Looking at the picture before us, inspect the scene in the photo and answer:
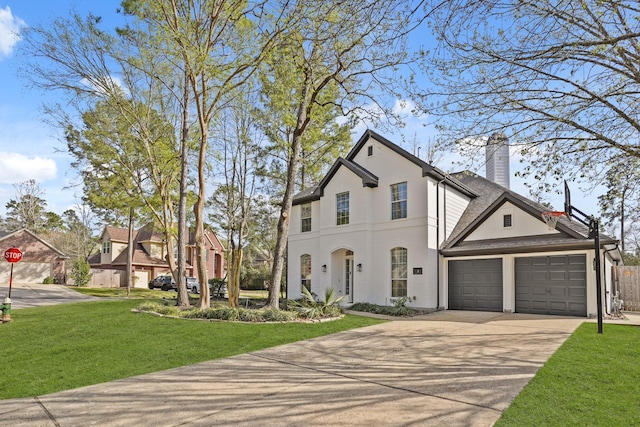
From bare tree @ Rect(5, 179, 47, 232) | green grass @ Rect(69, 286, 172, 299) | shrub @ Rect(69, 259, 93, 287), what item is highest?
bare tree @ Rect(5, 179, 47, 232)

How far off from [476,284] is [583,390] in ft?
35.8

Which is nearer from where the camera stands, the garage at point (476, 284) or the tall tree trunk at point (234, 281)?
the tall tree trunk at point (234, 281)

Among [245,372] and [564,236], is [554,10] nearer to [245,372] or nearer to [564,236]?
[245,372]

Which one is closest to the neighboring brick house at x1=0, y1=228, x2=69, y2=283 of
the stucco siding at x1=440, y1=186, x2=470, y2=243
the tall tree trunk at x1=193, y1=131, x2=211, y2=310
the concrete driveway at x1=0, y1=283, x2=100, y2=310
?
the concrete driveway at x1=0, y1=283, x2=100, y2=310

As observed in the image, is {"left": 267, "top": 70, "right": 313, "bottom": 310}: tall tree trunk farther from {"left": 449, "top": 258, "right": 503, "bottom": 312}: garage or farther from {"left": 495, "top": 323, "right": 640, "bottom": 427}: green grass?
{"left": 495, "top": 323, "right": 640, "bottom": 427}: green grass

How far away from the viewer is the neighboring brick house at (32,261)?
34469 millimetres

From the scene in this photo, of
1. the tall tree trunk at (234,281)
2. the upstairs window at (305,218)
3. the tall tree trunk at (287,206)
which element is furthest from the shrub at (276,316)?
the upstairs window at (305,218)

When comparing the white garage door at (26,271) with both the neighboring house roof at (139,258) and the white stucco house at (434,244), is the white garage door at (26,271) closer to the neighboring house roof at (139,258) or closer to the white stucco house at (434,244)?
the neighboring house roof at (139,258)

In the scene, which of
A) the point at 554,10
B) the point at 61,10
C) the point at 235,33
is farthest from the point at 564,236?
the point at 61,10

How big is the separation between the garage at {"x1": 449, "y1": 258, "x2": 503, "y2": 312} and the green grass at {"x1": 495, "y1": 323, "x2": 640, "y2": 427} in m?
7.17

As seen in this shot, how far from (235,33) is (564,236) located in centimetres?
1286

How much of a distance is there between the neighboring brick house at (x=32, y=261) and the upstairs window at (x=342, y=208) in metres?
29.5

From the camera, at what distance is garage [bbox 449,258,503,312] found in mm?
15156

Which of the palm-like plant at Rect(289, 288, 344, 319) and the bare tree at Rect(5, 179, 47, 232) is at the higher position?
the bare tree at Rect(5, 179, 47, 232)
